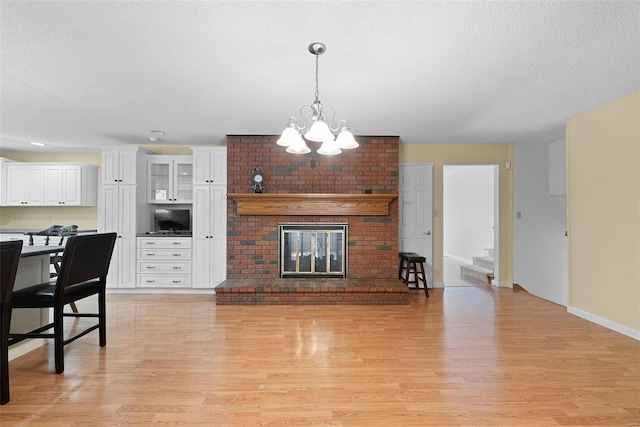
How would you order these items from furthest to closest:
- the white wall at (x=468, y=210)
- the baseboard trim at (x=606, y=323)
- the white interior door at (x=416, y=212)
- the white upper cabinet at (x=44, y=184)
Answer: the white wall at (x=468, y=210), the white upper cabinet at (x=44, y=184), the white interior door at (x=416, y=212), the baseboard trim at (x=606, y=323)

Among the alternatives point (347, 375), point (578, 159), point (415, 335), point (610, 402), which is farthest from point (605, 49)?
point (347, 375)

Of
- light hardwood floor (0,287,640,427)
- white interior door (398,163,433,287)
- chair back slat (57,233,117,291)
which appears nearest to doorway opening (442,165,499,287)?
white interior door (398,163,433,287)

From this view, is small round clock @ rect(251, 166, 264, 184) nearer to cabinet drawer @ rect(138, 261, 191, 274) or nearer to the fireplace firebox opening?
the fireplace firebox opening

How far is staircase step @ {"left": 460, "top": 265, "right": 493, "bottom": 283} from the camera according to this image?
17.8 feet

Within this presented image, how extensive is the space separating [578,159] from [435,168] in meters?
1.87

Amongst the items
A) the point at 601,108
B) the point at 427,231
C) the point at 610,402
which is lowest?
the point at 610,402

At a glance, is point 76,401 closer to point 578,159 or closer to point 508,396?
point 508,396

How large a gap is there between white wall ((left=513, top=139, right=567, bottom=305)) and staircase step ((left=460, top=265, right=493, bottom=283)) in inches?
20.2

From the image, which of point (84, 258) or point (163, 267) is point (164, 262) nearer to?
point (163, 267)

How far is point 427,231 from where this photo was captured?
507 cm

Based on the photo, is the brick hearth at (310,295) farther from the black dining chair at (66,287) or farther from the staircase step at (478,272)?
the staircase step at (478,272)

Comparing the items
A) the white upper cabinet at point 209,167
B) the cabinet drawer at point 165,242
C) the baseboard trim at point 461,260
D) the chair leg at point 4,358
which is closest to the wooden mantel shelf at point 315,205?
the white upper cabinet at point 209,167

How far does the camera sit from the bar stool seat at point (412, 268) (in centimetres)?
446

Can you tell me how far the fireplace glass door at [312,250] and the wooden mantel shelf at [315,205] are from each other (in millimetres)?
242
